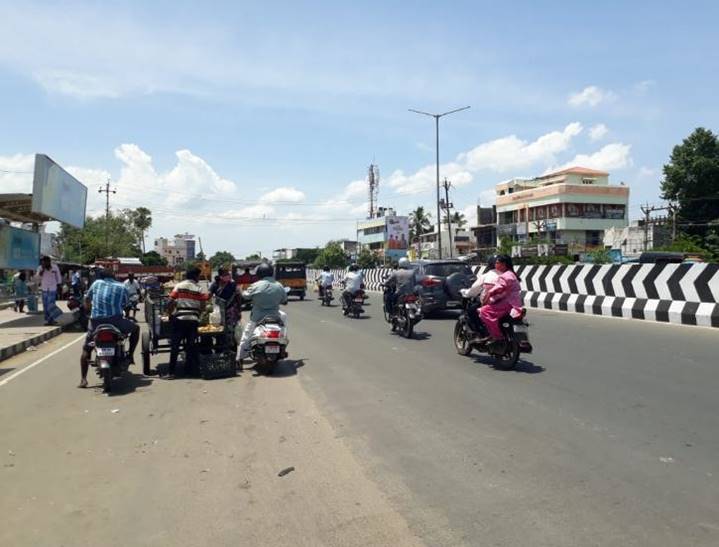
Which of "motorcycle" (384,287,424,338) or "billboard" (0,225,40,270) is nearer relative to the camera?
"motorcycle" (384,287,424,338)

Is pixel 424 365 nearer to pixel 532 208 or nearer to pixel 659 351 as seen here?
pixel 659 351

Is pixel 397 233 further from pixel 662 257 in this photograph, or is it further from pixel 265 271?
pixel 265 271

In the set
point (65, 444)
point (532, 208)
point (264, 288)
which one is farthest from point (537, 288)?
point (532, 208)

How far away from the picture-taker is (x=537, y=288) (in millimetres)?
22047

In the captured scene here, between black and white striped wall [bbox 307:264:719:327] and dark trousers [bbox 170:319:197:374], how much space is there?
11262 mm

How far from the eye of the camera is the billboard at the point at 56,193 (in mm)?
21297

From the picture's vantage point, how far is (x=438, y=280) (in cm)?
1752

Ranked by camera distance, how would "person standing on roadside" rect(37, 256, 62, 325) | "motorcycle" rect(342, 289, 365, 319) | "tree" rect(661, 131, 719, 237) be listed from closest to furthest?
"person standing on roadside" rect(37, 256, 62, 325) → "motorcycle" rect(342, 289, 365, 319) → "tree" rect(661, 131, 719, 237)

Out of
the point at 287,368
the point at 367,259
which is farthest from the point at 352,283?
the point at 367,259

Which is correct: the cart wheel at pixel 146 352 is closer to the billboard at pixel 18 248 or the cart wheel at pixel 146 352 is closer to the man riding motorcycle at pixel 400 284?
the man riding motorcycle at pixel 400 284

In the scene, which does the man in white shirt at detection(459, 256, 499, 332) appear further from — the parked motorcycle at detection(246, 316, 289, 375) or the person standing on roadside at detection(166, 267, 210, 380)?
the person standing on roadside at detection(166, 267, 210, 380)

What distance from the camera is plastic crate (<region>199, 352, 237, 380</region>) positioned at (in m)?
9.11

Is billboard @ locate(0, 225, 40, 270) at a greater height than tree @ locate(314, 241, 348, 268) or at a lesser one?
lesser

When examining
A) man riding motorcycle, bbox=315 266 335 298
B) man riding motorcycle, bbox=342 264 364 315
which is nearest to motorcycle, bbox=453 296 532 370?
man riding motorcycle, bbox=342 264 364 315
